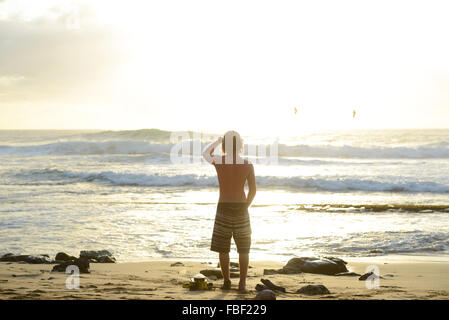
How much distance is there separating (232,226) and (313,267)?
6.18 feet

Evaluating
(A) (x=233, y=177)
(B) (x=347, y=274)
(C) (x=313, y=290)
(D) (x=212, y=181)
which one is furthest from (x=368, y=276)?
(D) (x=212, y=181)

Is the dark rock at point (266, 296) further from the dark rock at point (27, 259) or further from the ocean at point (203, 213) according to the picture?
the dark rock at point (27, 259)

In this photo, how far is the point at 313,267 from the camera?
679 cm

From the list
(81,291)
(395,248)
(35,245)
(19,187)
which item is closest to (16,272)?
(81,291)

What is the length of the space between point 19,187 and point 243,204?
53.1ft

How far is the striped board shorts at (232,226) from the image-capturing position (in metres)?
5.41

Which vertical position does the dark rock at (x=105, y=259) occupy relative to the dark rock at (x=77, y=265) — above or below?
below

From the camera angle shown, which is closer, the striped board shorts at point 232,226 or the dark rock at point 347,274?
the striped board shorts at point 232,226

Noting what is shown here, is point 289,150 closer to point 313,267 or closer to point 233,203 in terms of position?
point 313,267

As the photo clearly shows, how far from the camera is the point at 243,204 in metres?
5.41

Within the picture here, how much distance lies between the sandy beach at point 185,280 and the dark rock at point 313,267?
148 millimetres

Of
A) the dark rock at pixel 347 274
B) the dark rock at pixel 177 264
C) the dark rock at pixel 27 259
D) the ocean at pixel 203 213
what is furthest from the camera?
the ocean at pixel 203 213

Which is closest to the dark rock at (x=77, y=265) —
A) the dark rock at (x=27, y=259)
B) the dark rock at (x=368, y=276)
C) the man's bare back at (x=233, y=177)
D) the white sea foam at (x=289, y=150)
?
the dark rock at (x=27, y=259)
